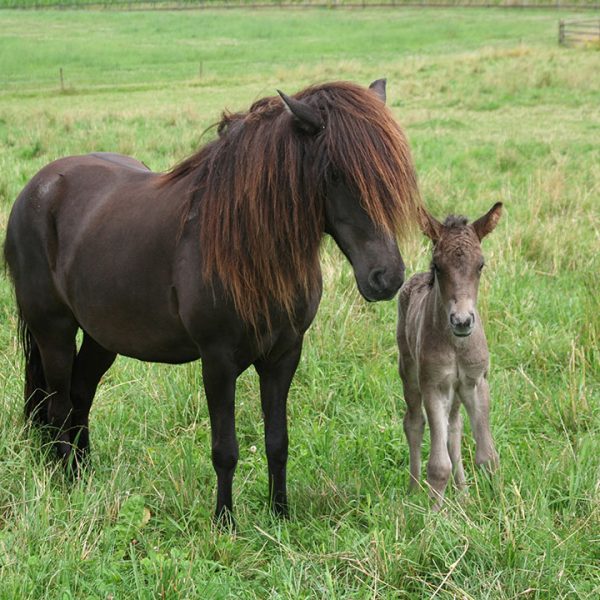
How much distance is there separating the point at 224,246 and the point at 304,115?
2.13 feet

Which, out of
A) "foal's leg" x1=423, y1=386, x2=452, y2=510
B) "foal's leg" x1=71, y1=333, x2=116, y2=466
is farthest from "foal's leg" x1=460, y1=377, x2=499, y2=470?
"foal's leg" x1=71, y1=333, x2=116, y2=466

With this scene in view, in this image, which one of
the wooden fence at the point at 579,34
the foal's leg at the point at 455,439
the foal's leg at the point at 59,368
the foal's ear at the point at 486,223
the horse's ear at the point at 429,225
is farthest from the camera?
the wooden fence at the point at 579,34

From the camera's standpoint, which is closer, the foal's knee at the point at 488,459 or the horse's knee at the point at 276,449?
the foal's knee at the point at 488,459

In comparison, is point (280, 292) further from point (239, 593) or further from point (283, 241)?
point (239, 593)

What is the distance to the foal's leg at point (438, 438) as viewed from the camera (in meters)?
3.65

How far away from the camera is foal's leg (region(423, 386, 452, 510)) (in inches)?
144

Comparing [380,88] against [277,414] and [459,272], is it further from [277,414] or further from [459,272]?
[277,414]

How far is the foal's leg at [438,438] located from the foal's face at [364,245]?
0.75m

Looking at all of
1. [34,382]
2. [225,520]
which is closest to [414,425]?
[225,520]

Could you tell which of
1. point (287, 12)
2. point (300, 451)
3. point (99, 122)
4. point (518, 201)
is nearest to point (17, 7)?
point (287, 12)

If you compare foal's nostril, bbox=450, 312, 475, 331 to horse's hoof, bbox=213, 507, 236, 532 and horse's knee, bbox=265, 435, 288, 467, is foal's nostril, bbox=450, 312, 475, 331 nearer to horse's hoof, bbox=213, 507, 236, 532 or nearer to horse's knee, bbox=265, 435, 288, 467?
horse's knee, bbox=265, 435, 288, 467

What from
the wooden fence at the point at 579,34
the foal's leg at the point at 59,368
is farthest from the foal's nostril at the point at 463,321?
the wooden fence at the point at 579,34

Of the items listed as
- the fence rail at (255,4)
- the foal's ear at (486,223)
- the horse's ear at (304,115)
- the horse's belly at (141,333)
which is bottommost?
the fence rail at (255,4)

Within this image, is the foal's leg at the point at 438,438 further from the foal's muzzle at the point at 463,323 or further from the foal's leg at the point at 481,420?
the foal's muzzle at the point at 463,323
